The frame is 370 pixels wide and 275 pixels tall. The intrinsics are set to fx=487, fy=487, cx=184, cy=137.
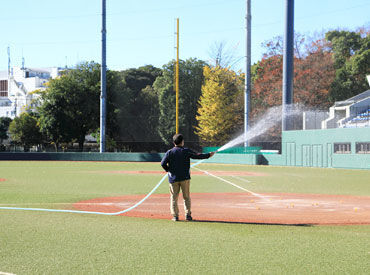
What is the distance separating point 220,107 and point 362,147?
29.9 m

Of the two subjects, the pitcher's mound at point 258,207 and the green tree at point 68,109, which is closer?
the pitcher's mound at point 258,207

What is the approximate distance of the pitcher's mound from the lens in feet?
35.8

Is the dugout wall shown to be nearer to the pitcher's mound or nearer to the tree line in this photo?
the tree line

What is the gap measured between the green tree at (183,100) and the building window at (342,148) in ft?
118

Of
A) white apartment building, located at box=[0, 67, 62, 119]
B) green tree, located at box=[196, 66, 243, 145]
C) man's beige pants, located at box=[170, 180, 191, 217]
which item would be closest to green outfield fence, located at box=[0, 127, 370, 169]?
green tree, located at box=[196, 66, 243, 145]

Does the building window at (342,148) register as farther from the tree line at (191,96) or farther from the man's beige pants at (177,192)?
the man's beige pants at (177,192)

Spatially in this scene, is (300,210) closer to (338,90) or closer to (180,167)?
(180,167)

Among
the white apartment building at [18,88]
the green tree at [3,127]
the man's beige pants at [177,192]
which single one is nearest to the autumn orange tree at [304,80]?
the man's beige pants at [177,192]

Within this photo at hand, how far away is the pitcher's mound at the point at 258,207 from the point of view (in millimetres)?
10926

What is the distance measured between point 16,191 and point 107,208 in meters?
6.29

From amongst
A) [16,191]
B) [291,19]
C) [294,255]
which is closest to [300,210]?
[294,255]

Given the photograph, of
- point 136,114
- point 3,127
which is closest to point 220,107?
point 136,114

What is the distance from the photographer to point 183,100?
7225 cm

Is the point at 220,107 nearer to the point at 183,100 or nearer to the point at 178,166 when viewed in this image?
the point at 183,100
